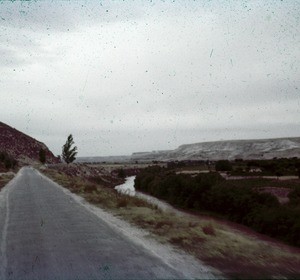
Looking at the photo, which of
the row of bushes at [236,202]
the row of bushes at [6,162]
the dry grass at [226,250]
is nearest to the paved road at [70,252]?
the dry grass at [226,250]

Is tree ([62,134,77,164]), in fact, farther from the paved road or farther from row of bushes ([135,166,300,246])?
the paved road

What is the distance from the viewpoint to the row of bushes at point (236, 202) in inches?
865

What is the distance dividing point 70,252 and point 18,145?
15742cm

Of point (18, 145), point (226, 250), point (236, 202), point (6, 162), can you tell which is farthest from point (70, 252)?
point (18, 145)

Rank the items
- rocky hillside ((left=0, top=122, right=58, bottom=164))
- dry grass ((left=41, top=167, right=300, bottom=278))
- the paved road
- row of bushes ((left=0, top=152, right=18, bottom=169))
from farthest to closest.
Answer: rocky hillside ((left=0, top=122, right=58, bottom=164)), row of bushes ((left=0, top=152, right=18, bottom=169)), dry grass ((left=41, top=167, right=300, bottom=278)), the paved road

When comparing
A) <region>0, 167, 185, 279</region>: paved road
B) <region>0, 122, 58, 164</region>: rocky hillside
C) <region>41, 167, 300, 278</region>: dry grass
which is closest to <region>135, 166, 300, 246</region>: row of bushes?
<region>41, 167, 300, 278</region>: dry grass

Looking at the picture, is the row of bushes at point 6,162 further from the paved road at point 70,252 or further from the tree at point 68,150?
the paved road at point 70,252

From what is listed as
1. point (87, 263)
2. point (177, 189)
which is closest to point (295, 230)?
point (87, 263)

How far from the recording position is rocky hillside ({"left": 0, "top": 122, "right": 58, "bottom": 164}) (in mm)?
146375

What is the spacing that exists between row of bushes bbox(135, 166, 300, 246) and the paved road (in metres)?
11.6

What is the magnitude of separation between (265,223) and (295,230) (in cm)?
361

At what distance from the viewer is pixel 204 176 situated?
40531 mm

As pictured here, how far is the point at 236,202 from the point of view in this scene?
3042cm

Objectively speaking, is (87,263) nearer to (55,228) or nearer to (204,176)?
(55,228)
